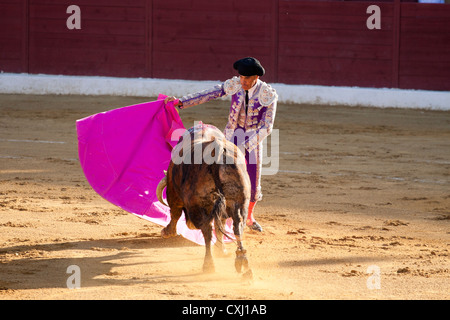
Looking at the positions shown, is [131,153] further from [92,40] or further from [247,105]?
[92,40]

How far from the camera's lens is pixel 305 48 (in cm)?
1095

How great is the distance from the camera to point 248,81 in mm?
4289

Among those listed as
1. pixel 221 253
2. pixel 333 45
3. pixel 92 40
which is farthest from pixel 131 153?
pixel 92 40

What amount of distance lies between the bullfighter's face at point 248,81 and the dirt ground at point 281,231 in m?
0.86

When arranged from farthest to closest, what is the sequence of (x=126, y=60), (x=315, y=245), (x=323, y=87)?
(x=126, y=60)
(x=323, y=87)
(x=315, y=245)

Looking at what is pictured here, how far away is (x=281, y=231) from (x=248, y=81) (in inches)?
38.5

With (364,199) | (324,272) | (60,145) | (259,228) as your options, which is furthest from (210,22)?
(324,272)

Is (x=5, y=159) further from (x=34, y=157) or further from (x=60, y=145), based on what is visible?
(x=60, y=145)

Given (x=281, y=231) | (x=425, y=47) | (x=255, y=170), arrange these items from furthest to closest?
(x=425, y=47) → (x=281, y=231) → (x=255, y=170)

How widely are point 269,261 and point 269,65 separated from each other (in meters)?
7.25

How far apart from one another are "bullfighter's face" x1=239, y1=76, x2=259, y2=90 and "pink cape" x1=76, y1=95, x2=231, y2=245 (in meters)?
0.56

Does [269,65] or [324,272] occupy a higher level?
[269,65]

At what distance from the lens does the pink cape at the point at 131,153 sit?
4566mm

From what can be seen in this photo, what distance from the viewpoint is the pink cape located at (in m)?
4.57
